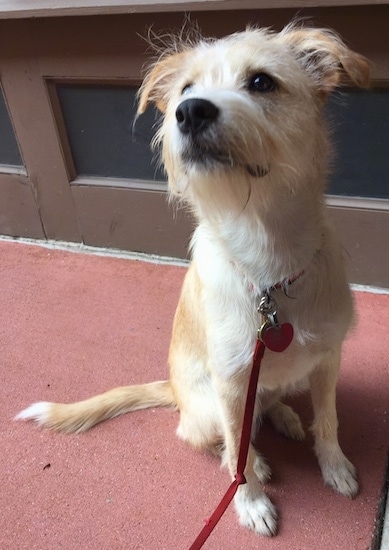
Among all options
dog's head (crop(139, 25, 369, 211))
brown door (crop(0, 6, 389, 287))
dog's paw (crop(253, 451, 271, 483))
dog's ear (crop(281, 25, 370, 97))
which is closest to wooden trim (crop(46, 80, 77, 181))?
brown door (crop(0, 6, 389, 287))

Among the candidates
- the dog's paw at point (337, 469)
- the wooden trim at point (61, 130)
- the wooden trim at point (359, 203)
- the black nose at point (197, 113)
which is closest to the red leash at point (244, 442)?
the dog's paw at point (337, 469)

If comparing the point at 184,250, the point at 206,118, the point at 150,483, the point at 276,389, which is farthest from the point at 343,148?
the point at 150,483

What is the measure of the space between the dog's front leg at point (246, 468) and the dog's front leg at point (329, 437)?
0.19m

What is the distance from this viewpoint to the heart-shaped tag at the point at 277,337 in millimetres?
1193

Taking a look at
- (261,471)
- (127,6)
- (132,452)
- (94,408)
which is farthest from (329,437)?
(127,6)

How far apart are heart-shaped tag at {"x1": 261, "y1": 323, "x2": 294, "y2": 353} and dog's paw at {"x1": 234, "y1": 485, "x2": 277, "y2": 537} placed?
0.48 m

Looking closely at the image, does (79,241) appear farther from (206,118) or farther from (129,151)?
(206,118)

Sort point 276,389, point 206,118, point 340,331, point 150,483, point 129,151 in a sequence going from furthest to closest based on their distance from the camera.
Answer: point 129,151, point 150,483, point 276,389, point 340,331, point 206,118

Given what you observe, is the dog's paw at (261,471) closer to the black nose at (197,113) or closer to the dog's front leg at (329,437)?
the dog's front leg at (329,437)

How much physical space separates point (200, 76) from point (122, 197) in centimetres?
131

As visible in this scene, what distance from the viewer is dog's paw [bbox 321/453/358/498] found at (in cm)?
147

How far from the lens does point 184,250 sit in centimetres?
245

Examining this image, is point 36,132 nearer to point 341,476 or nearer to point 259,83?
point 259,83

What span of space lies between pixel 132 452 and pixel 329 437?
1.95ft
